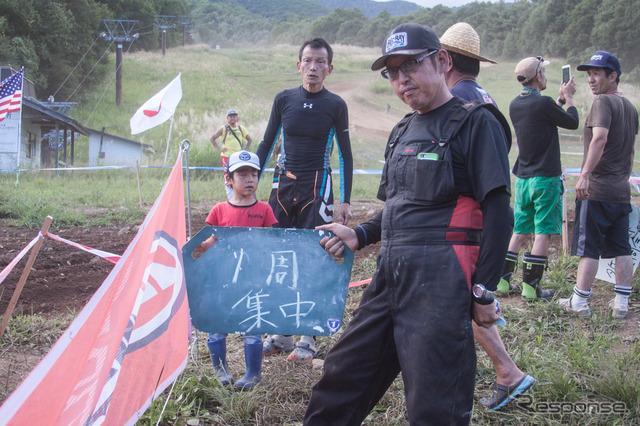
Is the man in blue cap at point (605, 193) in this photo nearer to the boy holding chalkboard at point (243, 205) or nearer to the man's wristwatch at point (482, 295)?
the boy holding chalkboard at point (243, 205)

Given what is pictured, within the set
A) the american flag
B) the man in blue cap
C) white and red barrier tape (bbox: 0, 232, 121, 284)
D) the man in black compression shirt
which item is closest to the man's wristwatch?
the man in black compression shirt

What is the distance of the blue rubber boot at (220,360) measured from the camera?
365 cm

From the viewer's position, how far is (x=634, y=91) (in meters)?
38.7

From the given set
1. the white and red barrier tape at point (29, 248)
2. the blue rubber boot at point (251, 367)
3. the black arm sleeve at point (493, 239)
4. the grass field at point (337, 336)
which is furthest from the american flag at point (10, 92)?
the black arm sleeve at point (493, 239)

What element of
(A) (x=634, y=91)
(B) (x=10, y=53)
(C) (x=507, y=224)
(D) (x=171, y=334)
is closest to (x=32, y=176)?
(B) (x=10, y=53)

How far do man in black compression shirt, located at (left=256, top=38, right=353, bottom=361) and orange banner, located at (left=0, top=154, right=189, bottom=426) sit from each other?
4.53 ft

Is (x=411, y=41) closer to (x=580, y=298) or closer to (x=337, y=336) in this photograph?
(x=337, y=336)

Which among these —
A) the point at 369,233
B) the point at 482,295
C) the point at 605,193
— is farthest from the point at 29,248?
the point at 605,193

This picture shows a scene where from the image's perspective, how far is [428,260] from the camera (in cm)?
232

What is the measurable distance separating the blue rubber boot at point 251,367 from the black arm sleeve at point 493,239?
71.2 inches

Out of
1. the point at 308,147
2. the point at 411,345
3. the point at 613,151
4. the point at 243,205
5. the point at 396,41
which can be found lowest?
the point at 411,345

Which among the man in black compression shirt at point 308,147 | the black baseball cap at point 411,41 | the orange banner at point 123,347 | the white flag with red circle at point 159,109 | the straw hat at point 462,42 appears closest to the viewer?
the orange banner at point 123,347

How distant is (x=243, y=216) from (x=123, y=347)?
185 centimetres

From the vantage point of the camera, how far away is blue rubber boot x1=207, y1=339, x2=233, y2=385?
3.65m
